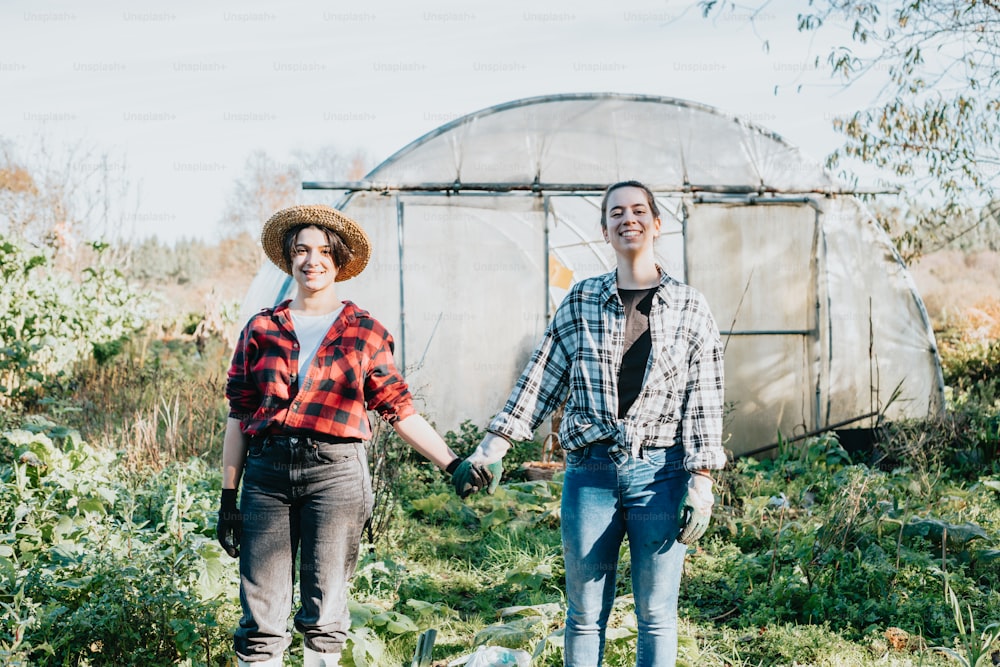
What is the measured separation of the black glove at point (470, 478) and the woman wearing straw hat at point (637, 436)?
28 centimetres

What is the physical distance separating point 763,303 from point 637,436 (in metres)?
5.63

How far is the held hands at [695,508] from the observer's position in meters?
2.56

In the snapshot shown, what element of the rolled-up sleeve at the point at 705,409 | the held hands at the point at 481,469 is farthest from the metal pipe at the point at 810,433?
the held hands at the point at 481,469

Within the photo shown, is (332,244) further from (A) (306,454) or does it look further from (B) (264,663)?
(B) (264,663)

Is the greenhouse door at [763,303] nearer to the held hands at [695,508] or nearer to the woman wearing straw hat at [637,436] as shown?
the woman wearing straw hat at [637,436]

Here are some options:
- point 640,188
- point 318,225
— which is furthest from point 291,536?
point 640,188

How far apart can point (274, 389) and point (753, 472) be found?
486 centimetres

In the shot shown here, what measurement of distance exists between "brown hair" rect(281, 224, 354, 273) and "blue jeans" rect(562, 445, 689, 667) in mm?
1052

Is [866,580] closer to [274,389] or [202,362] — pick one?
[274,389]

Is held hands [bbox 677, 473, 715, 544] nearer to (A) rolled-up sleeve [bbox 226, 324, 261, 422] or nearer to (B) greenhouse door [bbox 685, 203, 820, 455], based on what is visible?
(A) rolled-up sleeve [bbox 226, 324, 261, 422]

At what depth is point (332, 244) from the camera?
9.57ft

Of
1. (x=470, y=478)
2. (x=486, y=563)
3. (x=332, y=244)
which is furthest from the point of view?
(x=486, y=563)

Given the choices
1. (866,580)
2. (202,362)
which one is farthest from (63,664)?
(202,362)

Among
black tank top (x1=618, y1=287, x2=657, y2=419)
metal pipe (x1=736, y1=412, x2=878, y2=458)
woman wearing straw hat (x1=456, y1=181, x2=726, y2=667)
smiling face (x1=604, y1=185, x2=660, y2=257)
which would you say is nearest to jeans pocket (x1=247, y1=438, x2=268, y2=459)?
woman wearing straw hat (x1=456, y1=181, x2=726, y2=667)
